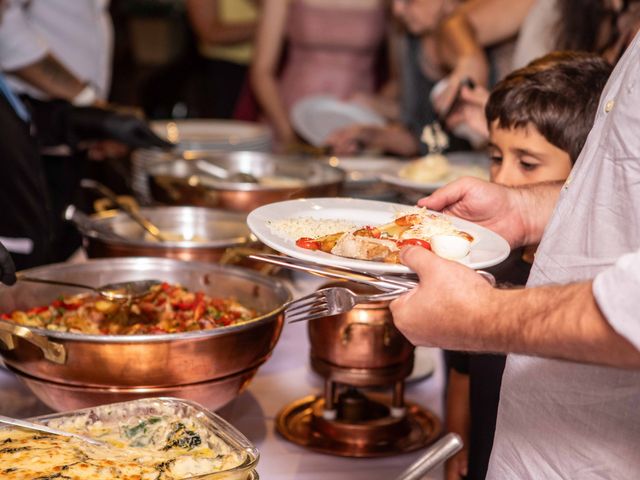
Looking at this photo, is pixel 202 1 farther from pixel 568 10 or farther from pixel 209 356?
pixel 209 356

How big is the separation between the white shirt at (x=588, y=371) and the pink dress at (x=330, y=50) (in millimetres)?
3498

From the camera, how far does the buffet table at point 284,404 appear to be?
1.36m

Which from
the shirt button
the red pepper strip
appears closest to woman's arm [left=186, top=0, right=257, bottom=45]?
the red pepper strip

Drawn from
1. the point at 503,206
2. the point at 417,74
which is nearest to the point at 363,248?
the point at 503,206

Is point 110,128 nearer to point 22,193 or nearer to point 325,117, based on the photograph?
point 22,193

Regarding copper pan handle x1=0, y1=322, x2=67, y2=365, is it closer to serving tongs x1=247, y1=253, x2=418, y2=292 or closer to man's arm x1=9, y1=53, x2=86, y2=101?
serving tongs x1=247, y1=253, x2=418, y2=292

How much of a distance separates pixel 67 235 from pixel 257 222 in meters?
1.59

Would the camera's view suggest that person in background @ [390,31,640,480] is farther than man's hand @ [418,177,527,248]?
No

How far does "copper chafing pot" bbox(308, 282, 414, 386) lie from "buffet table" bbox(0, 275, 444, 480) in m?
0.13

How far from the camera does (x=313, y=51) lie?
181 inches

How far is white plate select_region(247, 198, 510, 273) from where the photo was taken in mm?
1025

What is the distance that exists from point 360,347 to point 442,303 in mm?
502

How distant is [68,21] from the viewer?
12.5 feet

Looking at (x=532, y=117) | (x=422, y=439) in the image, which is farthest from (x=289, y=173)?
(x=422, y=439)
